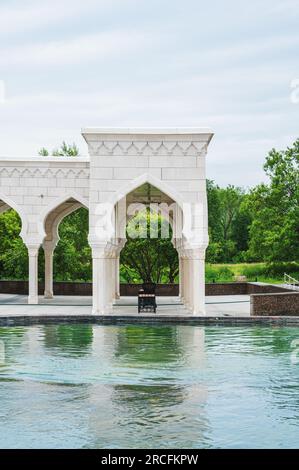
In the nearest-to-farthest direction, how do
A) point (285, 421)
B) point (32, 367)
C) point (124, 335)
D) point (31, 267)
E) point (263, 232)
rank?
point (285, 421)
point (32, 367)
point (124, 335)
point (31, 267)
point (263, 232)

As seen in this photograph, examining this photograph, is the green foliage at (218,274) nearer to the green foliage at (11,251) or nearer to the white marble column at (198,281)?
the green foliage at (11,251)

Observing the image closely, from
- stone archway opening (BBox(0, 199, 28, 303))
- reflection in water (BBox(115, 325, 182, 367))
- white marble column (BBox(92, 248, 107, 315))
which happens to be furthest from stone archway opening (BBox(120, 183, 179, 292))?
reflection in water (BBox(115, 325, 182, 367))

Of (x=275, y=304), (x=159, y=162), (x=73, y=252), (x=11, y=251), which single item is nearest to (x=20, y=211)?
(x=159, y=162)

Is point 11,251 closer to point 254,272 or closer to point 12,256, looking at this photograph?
point 12,256

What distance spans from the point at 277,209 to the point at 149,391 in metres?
21.1

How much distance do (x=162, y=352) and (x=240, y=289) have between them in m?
17.4

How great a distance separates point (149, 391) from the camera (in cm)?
1009

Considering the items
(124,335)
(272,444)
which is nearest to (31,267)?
(124,335)

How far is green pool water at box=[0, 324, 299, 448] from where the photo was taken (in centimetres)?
793

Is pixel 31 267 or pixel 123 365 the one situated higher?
pixel 31 267

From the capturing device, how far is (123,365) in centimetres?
1212

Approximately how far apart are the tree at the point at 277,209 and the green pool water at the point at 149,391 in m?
13.4
